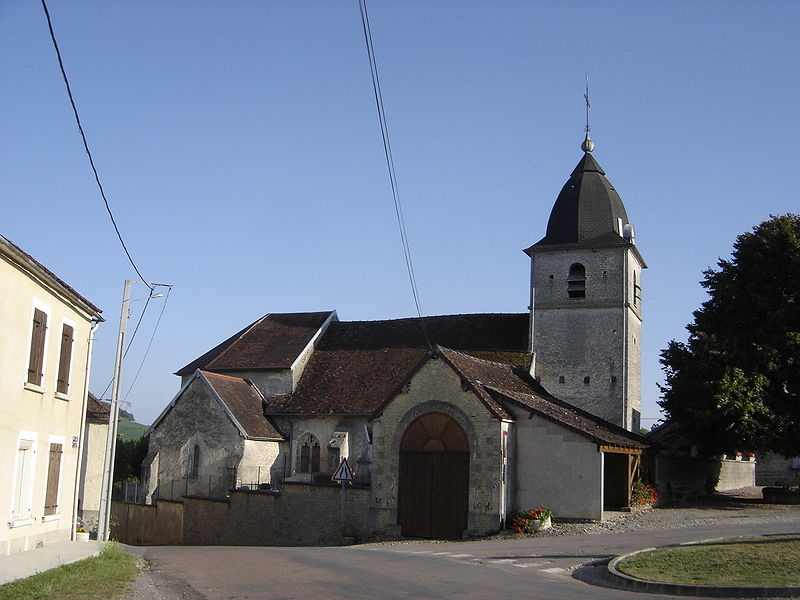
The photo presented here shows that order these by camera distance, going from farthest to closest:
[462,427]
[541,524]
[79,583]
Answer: [462,427], [541,524], [79,583]

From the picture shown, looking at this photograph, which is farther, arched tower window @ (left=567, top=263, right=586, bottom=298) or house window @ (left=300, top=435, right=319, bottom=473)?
arched tower window @ (left=567, top=263, right=586, bottom=298)

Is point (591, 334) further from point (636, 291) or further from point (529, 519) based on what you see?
point (529, 519)

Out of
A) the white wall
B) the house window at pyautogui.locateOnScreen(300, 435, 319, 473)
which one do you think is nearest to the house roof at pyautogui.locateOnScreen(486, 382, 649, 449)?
the white wall

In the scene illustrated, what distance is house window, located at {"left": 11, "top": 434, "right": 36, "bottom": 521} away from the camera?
642 inches

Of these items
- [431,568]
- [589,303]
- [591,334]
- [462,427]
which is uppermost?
[589,303]

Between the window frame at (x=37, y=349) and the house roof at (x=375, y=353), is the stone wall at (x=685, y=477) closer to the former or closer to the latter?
the house roof at (x=375, y=353)

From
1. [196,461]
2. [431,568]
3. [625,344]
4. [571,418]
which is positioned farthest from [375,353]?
[431,568]

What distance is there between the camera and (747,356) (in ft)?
94.9

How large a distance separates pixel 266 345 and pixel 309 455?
625 cm

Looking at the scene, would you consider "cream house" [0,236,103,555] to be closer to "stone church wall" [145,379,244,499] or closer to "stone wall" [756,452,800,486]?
"stone church wall" [145,379,244,499]

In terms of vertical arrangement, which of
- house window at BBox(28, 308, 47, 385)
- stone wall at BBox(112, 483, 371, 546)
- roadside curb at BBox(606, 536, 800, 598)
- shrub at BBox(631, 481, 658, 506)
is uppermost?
house window at BBox(28, 308, 47, 385)

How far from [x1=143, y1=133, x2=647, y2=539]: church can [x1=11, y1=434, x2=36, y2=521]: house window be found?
440 inches

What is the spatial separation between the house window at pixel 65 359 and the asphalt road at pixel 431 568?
168 inches

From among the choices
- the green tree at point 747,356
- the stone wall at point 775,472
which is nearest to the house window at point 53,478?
the green tree at point 747,356
